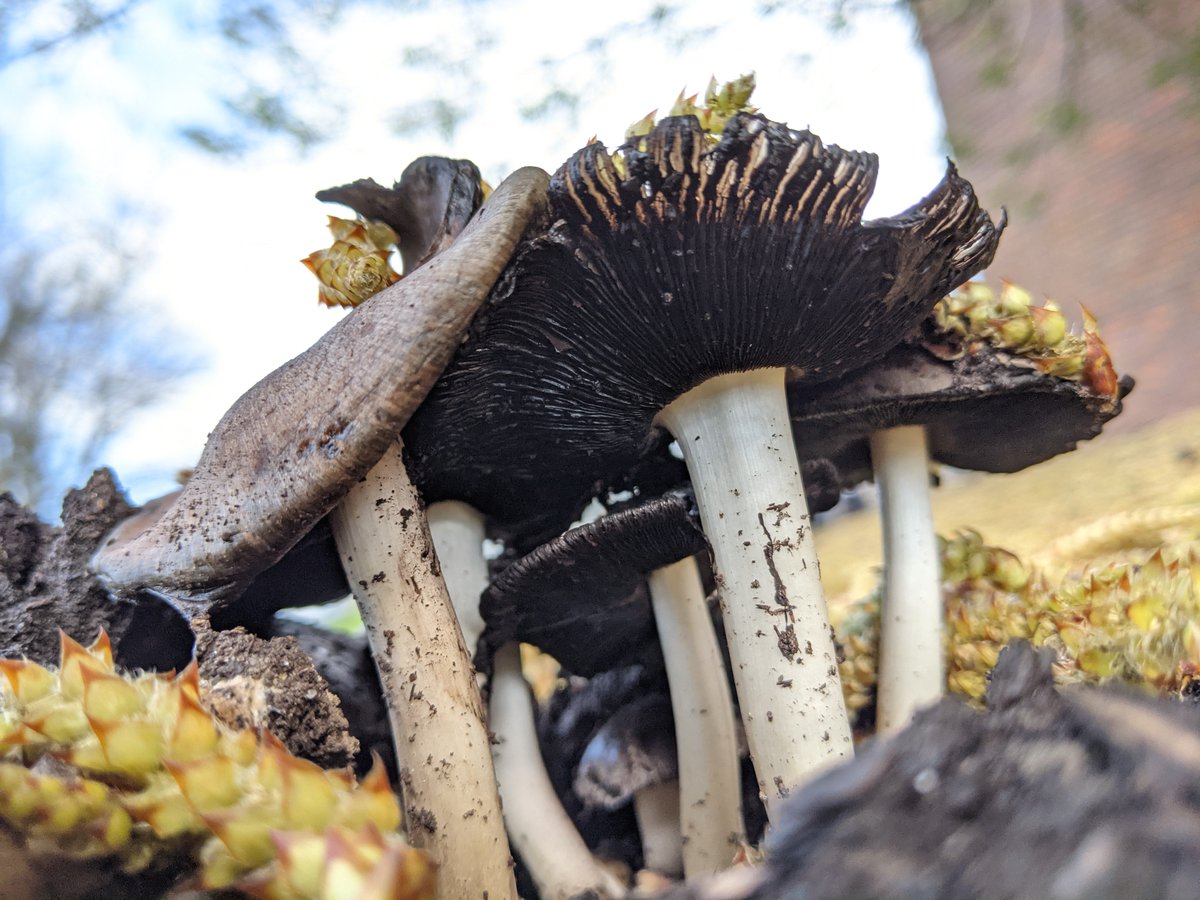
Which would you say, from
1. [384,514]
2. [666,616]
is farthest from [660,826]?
[384,514]

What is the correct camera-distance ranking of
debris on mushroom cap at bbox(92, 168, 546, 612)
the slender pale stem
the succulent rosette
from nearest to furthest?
the succulent rosette
debris on mushroom cap at bbox(92, 168, 546, 612)
the slender pale stem

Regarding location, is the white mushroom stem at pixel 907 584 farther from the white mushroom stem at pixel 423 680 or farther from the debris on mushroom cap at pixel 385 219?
the debris on mushroom cap at pixel 385 219

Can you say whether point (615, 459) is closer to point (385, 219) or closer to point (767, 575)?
point (767, 575)

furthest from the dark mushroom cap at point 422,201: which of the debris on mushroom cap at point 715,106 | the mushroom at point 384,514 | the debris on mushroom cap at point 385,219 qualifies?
the debris on mushroom cap at point 715,106

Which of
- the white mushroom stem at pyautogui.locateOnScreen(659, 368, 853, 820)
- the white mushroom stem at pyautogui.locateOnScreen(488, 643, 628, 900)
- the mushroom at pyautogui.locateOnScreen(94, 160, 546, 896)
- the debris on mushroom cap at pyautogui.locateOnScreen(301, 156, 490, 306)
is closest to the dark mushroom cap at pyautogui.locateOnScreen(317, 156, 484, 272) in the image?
the debris on mushroom cap at pyautogui.locateOnScreen(301, 156, 490, 306)

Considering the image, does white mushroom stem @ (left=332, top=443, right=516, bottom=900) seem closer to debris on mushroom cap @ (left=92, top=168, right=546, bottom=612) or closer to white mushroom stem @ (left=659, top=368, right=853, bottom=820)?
debris on mushroom cap @ (left=92, top=168, right=546, bottom=612)

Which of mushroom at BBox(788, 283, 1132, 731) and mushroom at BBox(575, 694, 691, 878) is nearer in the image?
mushroom at BBox(788, 283, 1132, 731)

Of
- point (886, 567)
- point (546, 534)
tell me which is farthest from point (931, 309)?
point (546, 534)
